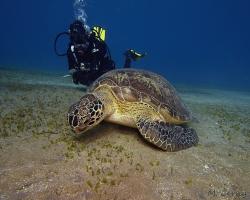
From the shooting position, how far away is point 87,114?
250 inches

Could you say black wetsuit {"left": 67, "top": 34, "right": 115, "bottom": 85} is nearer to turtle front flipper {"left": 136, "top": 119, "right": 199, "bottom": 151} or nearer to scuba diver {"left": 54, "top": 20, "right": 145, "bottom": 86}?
scuba diver {"left": 54, "top": 20, "right": 145, "bottom": 86}

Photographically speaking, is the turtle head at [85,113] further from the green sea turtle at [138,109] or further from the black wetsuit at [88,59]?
the black wetsuit at [88,59]

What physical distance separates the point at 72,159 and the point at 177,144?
2546 mm

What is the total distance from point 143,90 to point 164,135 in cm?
159

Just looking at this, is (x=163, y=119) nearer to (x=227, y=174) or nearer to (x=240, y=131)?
(x=227, y=174)

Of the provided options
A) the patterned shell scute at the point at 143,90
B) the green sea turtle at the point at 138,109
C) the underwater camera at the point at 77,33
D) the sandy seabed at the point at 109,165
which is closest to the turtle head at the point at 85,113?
the green sea turtle at the point at 138,109

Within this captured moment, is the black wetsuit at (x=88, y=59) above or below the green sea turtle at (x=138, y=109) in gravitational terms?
above

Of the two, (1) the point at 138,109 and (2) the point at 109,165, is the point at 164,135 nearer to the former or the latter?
(1) the point at 138,109

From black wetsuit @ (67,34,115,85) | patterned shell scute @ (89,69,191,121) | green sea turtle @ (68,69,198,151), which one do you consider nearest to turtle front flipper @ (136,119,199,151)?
green sea turtle @ (68,69,198,151)

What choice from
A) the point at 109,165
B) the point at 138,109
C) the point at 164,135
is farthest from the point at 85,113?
the point at 164,135

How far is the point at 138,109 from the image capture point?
24.6 ft

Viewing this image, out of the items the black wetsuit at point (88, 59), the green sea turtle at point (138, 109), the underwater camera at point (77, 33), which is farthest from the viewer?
the black wetsuit at point (88, 59)

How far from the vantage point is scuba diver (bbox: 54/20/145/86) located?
44.6 ft

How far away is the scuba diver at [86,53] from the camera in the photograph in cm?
1360
